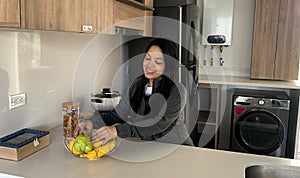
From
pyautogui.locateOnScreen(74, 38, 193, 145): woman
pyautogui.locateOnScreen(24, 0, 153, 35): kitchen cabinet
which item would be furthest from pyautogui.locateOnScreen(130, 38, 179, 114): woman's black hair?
pyautogui.locateOnScreen(24, 0, 153, 35): kitchen cabinet

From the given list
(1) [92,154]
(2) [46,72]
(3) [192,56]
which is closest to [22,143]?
(1) [92,154]

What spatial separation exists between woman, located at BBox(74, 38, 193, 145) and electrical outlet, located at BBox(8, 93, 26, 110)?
359 millimetres

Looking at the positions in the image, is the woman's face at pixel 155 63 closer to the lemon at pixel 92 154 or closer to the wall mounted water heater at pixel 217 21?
the lemon at pixel 92 154

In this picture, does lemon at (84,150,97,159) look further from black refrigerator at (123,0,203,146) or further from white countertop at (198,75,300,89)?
white countertop at (198,75,300,89)

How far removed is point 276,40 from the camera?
10.9 ft

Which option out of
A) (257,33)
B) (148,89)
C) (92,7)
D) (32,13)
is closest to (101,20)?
(92,7)

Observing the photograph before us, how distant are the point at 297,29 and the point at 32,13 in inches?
115

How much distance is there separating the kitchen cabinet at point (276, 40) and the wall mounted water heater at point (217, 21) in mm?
406

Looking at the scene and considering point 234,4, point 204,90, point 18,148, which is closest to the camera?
point 18,148

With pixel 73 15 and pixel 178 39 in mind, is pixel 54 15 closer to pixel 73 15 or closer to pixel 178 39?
pixel 73 15

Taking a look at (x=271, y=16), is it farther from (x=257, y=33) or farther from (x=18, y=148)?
(x=18, y=148)

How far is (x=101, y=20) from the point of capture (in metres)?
1.44

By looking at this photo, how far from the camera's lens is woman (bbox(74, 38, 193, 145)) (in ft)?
5.61

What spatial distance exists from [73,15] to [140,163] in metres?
0.75
